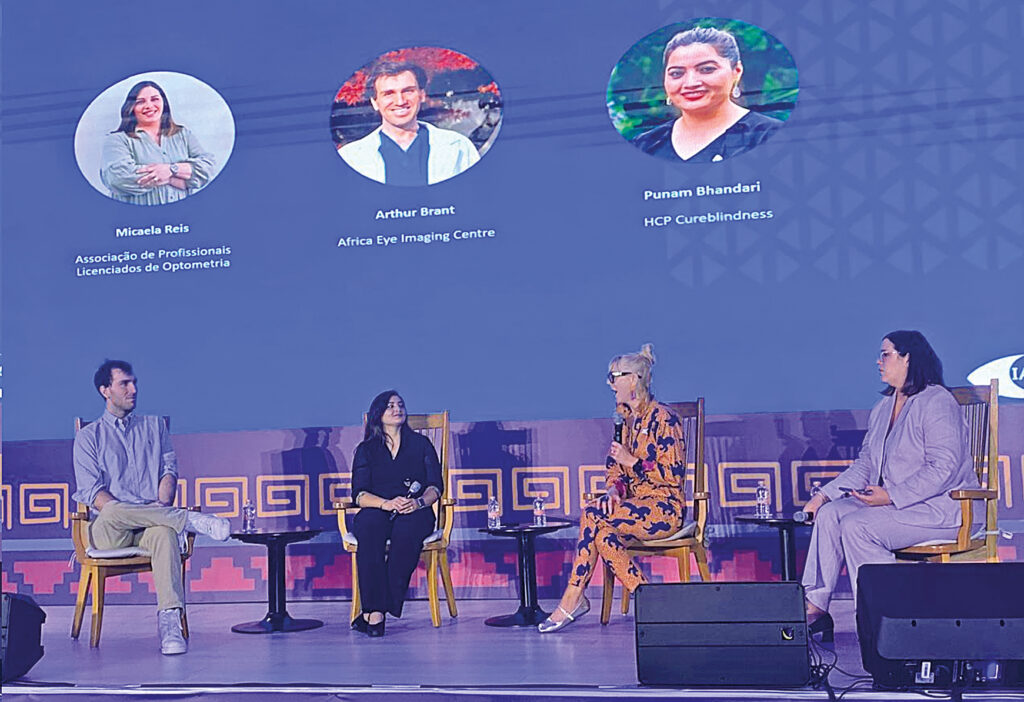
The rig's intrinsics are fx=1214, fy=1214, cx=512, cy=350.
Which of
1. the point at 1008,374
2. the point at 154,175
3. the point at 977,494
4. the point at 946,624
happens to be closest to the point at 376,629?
the point at 977,494

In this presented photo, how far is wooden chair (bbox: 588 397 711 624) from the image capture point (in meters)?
4.33

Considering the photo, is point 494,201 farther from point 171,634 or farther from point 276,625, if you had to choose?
point 171,634

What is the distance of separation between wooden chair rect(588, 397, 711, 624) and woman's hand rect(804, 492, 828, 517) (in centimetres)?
46

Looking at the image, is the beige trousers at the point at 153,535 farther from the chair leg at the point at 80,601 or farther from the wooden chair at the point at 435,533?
the wooden chair at the point at 435,533

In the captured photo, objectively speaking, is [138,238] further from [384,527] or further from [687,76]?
[687,76]

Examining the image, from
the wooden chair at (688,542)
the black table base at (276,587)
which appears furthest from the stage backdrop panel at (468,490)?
the black table base at (276,587)

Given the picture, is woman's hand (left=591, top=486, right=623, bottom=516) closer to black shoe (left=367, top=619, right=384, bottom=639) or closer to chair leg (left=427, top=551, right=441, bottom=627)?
chair leg (left=427, top=551, right=441, bottom=627)

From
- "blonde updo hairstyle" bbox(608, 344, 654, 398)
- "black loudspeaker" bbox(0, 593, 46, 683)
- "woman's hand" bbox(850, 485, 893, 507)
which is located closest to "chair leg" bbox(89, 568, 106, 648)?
"black loudspeaker" bbox(0, 593, 46, 683)

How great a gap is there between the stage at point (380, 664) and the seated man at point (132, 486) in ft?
1.16

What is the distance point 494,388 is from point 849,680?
240cm

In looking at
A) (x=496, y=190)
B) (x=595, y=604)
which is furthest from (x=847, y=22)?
(x=595, y=604)

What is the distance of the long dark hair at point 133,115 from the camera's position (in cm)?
573

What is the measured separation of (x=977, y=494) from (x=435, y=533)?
1.96 m

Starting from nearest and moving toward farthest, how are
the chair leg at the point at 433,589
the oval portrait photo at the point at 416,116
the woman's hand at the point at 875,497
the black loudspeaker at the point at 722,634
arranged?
the black loudspeaker at the point at 722,634
the woman's hand at the point at 875,497
the chair leg at the point at 433,589
the oval portrait photo at the point at 416,116
